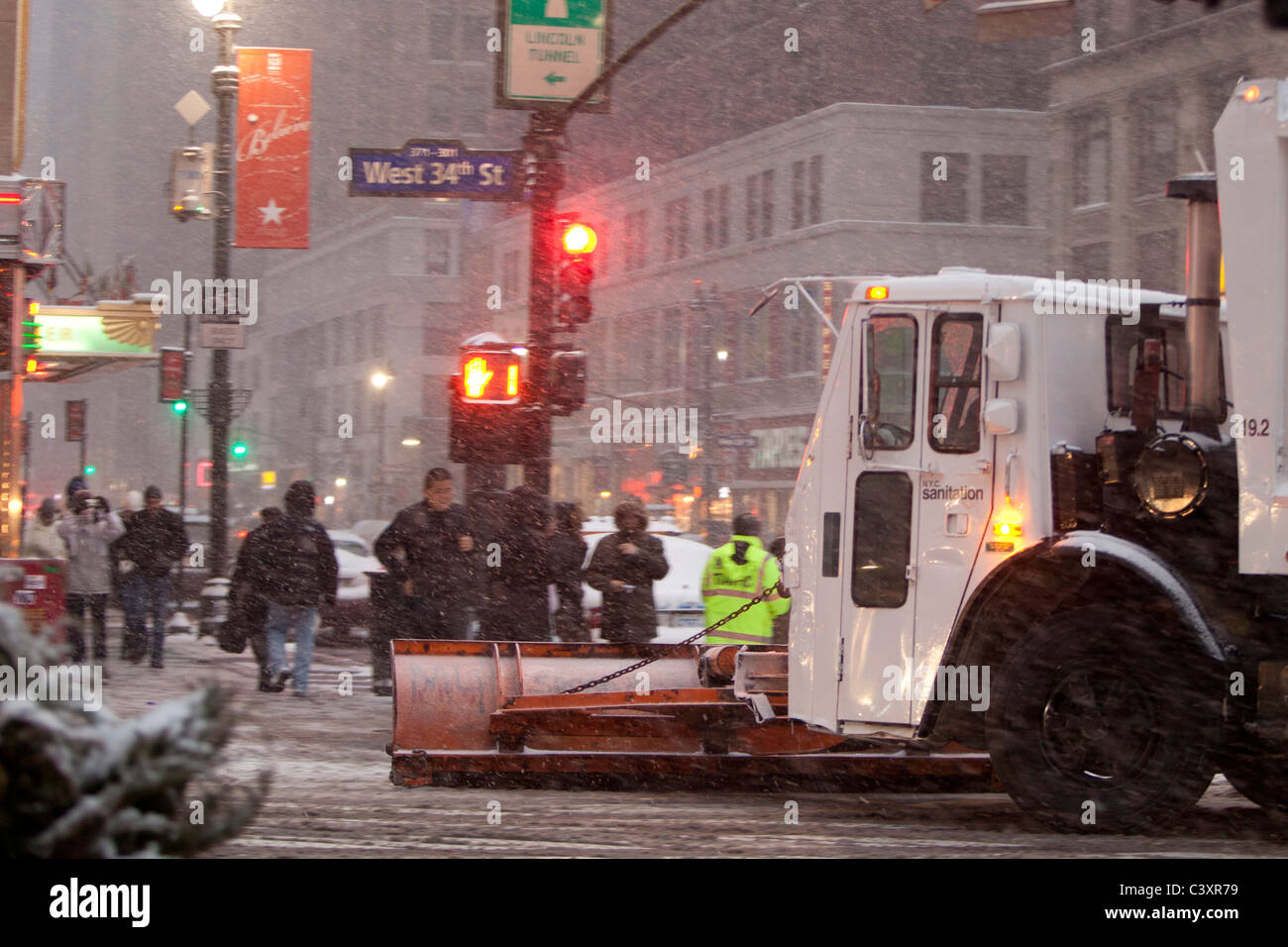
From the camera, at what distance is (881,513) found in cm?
708

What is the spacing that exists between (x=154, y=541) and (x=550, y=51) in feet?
21.3

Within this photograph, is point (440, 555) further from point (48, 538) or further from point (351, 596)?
point (351, 596)

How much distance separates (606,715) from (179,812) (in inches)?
197

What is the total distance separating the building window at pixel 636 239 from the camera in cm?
5222

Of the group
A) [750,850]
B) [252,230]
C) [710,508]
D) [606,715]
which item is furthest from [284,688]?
[710,508]

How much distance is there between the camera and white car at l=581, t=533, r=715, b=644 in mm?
13709

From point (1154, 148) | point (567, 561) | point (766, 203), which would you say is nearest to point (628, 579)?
point (567, 561)

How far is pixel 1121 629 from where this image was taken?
21.0 feet

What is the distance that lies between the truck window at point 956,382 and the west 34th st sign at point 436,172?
5330mm

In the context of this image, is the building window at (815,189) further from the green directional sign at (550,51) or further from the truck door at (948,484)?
the truck door at (948,484)

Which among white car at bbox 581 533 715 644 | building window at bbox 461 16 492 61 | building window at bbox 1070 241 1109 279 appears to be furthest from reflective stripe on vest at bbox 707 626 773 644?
building window at bbox 461 16 492 61

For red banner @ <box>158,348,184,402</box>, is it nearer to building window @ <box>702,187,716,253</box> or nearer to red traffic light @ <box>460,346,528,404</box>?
red traffic light @ <box>460,346,528,404</box>

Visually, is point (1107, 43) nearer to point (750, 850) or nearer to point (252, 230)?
point (252, 230)

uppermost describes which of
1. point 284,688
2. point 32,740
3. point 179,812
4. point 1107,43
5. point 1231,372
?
point 1107,43
